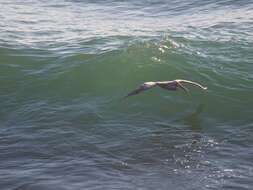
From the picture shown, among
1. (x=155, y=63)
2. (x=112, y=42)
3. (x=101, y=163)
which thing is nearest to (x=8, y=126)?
(x=101, y=163)

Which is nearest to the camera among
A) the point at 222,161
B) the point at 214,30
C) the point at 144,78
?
the point at 222,161

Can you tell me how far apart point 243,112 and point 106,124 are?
2.23m

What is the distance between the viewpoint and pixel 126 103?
34.4 ft

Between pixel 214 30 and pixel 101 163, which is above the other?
pixel 214 30

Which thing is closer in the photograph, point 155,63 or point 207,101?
point 207,101

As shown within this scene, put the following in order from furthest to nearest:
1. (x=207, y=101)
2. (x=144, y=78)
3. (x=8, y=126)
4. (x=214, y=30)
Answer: (x=214, y=30), (x=144, y=78), (x=207, y=101), (x=8, y=126)

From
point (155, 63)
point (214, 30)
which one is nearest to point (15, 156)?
point (155, 63)

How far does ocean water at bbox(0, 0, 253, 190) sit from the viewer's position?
7.74 metres

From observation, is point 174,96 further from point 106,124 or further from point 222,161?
point 222,161

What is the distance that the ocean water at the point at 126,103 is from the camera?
7742 millimetres

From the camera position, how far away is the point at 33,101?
35.1ft

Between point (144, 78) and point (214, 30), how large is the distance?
360 centimetres

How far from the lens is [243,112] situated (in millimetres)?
9852

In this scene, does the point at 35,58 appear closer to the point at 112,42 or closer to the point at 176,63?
the point at 112,42
